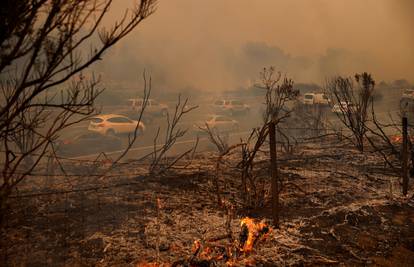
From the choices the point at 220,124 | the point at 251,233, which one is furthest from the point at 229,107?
the point at 251,233

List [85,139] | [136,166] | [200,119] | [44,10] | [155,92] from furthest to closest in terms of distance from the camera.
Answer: [155,92] → [200,119] → [85,139] → [136,166] → [44,10]

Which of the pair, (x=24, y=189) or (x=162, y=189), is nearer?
(x=162, y=189)

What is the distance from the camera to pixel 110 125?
1919cm

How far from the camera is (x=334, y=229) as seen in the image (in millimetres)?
5809

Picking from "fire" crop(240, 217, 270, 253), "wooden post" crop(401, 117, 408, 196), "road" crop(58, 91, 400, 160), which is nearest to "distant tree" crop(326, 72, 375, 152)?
"road" crop(58, 91, 400, 160)

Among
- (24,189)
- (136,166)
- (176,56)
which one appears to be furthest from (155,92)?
(24,189)

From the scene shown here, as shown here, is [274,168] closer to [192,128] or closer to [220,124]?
[220,124]

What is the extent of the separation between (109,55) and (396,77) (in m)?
29.6

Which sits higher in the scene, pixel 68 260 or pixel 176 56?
pixel 176 56

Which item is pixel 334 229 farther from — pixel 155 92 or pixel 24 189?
pixel 155 92

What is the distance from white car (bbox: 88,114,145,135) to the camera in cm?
1886

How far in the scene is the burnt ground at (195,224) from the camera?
15.6 feet

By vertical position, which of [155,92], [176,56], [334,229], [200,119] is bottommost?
[334,229]

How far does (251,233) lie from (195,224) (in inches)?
41.2
